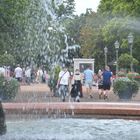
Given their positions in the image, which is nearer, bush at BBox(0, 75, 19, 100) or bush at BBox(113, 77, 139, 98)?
bush at BBox(0, 75, 19, 100)

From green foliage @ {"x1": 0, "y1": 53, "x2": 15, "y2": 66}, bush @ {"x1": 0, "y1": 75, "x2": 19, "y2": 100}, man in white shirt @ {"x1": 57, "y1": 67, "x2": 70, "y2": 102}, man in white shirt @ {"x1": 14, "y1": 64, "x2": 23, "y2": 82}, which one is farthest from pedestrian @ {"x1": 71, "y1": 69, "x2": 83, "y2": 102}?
green foliage @ {"x1": 0, "y1": 53, "x2": 15, "y2": 66}

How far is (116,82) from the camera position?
2234 cm

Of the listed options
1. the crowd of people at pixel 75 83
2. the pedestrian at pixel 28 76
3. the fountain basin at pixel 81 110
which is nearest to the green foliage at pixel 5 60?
Answer: the pedestrian at pixel 28 76

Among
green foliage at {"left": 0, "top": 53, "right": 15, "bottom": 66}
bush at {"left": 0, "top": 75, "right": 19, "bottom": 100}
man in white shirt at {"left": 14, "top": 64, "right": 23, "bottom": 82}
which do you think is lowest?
bush at {"left": 0, "top": 75, "right": 19, "bottom": 100}

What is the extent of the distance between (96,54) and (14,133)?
68.1m

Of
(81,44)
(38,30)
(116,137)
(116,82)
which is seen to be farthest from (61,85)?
(81,44)

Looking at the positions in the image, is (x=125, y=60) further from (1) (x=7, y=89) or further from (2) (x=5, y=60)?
(1) (x=7, y=89)

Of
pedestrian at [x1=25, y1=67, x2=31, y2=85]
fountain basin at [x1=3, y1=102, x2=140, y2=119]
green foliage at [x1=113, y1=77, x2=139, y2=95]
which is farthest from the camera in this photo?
pedestrian at [x1=25, y1=67, x2=31, y2=85]

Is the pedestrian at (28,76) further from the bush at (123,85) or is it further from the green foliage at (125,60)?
the bush at (123,85)

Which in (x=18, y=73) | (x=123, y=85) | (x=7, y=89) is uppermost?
(x=18, y=73)

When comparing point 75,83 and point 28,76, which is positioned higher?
point 28,76

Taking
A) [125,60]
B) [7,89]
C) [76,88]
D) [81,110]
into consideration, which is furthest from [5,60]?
[81,110]

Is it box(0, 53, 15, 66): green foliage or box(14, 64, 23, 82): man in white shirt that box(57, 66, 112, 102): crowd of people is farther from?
box(0, 53, 15, 66): green foliage

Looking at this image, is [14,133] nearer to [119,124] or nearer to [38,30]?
[119,124]
